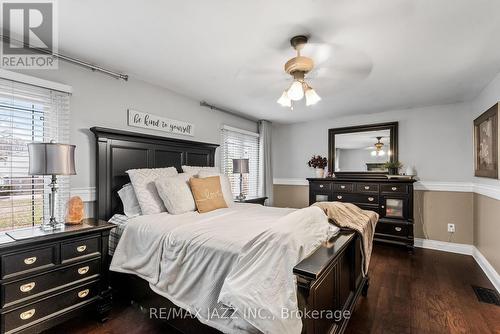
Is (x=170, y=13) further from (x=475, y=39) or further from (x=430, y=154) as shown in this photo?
(x=430, y=154)

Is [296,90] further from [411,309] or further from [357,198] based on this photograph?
[357,198]

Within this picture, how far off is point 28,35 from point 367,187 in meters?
4.55

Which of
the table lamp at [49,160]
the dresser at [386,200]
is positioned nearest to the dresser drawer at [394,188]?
the dresser at [386,200]

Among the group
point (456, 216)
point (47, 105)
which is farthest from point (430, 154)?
point (47, 105)

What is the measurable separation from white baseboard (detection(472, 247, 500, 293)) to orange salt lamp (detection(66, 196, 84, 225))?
4.18 metres

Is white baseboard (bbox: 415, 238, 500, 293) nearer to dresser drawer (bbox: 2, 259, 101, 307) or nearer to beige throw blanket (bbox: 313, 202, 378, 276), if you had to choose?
beige throw blanket (bbox: 313, 202, 378, 276)

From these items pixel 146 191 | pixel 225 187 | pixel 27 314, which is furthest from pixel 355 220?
pixel 27 314

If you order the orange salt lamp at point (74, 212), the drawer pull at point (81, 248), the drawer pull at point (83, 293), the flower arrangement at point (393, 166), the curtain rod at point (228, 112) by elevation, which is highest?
the curtain rod at point (228, 112)

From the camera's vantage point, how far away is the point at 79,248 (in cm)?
183

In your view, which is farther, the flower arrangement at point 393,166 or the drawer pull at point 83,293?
the flower arrangement at point 393,166

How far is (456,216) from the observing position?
11.8ft

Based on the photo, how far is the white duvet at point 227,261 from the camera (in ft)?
3.60

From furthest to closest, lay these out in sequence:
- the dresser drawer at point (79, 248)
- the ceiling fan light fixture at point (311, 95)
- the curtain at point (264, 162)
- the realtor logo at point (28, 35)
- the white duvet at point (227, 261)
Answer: the curtain at point (264, 162) < the ceiling fan light fixture at point (311, 95) < the dresser drawer at point (79, 248) < the realtor logo at point (28, 35) < the white duvet at point (227, 261)

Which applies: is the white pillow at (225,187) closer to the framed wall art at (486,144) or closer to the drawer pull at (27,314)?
the drawer pull at (27,314)
